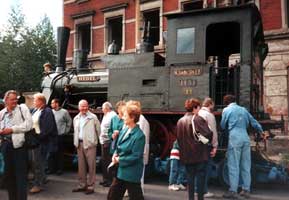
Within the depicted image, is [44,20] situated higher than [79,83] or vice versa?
[44,20]

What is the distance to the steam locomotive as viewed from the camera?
9.13 meters

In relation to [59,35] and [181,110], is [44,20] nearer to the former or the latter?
[59,35]

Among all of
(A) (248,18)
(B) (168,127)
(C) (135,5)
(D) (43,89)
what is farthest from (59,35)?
(C) (135,5)

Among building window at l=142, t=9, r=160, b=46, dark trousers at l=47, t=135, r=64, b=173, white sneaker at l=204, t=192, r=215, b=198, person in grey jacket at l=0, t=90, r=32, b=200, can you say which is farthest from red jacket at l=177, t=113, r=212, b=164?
building window at l=142, t=9, r=160, b=46

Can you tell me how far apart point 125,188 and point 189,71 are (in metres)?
4.44

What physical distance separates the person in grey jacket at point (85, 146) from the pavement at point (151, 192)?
0.75 feet

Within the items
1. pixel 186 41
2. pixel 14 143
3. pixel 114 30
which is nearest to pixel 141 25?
pixel 114 30

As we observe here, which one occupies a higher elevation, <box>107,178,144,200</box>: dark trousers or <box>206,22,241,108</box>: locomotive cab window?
<box>206,22,241,108</box>: locomotive cab window

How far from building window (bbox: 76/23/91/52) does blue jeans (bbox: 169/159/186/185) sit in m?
19.2

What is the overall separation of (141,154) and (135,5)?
19.6m

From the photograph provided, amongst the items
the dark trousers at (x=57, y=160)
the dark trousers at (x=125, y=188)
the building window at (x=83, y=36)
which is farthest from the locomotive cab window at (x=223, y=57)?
the building window at (x=83, y=36)

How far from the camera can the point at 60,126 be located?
1070cm

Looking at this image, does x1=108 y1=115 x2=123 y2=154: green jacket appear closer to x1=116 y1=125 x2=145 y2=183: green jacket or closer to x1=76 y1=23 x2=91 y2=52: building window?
x1=116 y1=125 x2=145 y2=183: green jacket

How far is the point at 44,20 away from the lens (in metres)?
33.8
